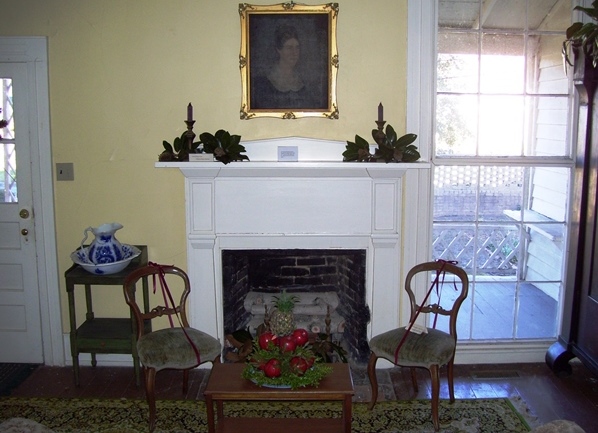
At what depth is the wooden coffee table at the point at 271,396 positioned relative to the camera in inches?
111

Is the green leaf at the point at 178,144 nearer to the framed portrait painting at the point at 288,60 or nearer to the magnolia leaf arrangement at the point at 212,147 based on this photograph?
the magnolia leaf arrangement at the point at 212,147

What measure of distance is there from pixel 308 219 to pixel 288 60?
40.9 inches

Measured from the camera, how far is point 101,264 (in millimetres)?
3627

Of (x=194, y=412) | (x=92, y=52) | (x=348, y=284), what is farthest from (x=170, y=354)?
(x=92, y=52)

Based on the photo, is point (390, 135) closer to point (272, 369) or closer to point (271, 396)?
point (272, 369)

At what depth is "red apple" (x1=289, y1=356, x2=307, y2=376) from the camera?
282 cm

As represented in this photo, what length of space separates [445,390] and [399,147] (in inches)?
62.1

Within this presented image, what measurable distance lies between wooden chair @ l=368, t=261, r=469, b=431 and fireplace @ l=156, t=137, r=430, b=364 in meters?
0.29

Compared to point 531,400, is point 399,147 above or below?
above

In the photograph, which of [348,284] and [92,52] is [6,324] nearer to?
[92,52]

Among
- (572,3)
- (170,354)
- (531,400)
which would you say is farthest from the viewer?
(572,3)

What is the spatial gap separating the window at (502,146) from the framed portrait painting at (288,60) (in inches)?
29.6

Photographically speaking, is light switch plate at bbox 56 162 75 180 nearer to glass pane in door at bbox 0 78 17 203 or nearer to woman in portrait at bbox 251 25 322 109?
glass pane in door at bbox 0 78 17 203

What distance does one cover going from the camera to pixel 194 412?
11.3ft
